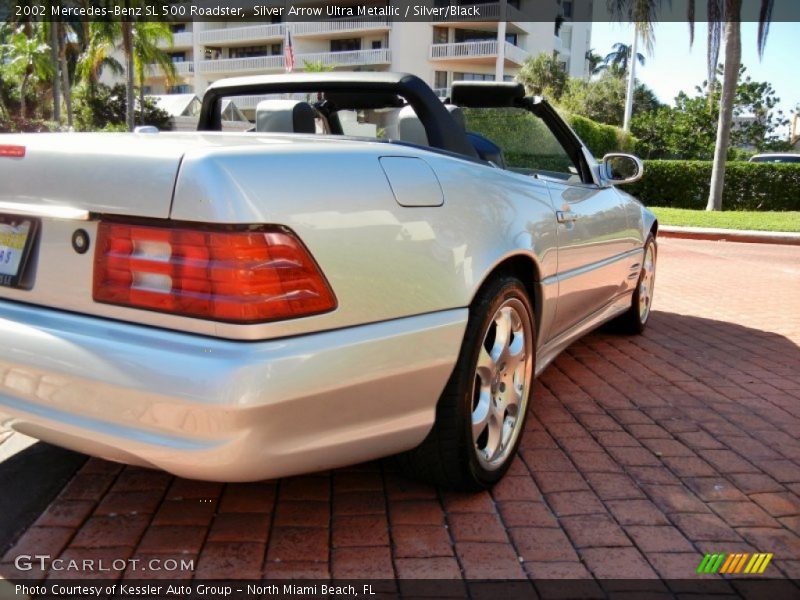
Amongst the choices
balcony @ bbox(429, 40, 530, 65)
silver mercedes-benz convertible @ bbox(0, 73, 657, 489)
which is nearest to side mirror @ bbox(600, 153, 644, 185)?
silver mercedes-benz convertible @ bbox(0, 73, 657, 489)

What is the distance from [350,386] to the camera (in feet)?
6.55

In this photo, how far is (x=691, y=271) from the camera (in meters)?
8.60

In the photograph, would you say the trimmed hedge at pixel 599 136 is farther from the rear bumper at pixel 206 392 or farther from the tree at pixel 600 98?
the rear bumper at pixel 206 392

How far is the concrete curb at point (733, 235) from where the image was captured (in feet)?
40.4

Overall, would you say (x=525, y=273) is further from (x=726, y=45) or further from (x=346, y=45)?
(x=346, y=45)

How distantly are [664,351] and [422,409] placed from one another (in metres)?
3.04

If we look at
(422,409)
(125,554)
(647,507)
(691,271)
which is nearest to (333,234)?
(422,409)

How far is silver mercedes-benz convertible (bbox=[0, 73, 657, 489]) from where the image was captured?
6.03 feet

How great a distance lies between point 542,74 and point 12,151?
4579 cm

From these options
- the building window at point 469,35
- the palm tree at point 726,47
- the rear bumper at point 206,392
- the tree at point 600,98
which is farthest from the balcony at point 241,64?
the rear bumper at point 206,392

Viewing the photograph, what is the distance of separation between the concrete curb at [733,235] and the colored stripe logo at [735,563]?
11.3 metres

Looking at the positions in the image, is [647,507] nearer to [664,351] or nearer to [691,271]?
[664,351]

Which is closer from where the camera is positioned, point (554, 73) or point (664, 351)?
point (664, 351)

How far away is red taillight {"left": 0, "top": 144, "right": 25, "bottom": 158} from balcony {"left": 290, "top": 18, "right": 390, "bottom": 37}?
44.7m
